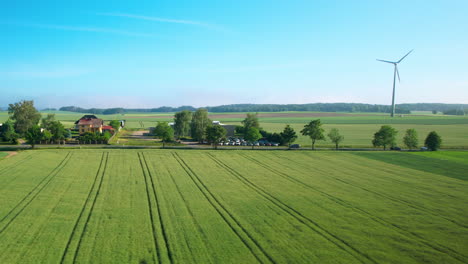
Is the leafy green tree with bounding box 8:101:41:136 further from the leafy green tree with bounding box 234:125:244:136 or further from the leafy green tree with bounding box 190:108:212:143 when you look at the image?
the leafy green tree with bounding box 234:125:244:136

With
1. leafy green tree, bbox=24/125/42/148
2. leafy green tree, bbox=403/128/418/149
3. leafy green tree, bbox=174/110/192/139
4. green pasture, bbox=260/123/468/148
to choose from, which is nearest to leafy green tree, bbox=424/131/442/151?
leafy green tree, bbox=403/128/418/149

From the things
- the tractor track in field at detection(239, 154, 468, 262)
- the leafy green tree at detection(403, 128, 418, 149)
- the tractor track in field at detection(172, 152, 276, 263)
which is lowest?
the tractor track in field at detection(239, 154, 468, 262)

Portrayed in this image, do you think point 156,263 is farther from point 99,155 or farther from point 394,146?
point 394,146

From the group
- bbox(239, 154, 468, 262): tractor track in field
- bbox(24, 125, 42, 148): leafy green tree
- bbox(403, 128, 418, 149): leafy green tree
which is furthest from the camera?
bbox(403, 128, 418, 149): leafy green tree

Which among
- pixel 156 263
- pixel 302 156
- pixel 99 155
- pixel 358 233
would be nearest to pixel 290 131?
pixel 302 156

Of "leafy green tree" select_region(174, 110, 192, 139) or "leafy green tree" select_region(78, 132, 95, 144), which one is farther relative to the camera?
"leafy green tree" select_region(174, 110, 192, 139)

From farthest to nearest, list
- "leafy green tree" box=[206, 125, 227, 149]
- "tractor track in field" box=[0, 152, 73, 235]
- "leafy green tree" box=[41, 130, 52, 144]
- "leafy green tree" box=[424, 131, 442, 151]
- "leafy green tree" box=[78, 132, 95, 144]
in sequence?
"leafy green tree" box=[78, 132, 95, 144] → "leafy green tree" box=[424, 131, 442, 151] → "leafy green tree" box=[206, 125, 227, 149] → "leafy green tree" box=[41, 130, 52, 144] → "tractor track in field" box=[0, 152, 73, 235]

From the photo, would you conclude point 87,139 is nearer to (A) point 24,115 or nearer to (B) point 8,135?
(B) point 8,135
